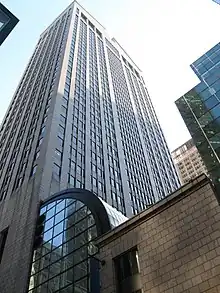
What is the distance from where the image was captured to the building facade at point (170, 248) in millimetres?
18016

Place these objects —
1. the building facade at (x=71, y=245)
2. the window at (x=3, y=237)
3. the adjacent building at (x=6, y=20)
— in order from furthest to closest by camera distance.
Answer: the window at (x=3, y=237) < the building facade at (x=71, y=245) < the adjacent building at (x=6, y=20)

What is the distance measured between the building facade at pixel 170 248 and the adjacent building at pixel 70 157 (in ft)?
7.92

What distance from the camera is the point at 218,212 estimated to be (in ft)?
63.2

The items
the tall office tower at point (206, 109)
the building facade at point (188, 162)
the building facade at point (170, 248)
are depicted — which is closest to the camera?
the building facade at point (170, 248)

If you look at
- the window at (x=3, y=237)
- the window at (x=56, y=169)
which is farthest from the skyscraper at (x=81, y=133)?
the window at (x=3, y=237)

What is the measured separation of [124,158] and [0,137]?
2782 cm

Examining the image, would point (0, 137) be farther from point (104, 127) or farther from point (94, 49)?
point (94, 49)

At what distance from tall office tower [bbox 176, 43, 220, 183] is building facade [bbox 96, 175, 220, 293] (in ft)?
8.61

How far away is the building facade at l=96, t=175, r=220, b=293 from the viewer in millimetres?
18016

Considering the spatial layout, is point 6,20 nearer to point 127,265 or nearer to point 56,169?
point 127,265

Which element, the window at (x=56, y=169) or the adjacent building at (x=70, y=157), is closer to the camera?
the adjacent building at (x=70, y=157)

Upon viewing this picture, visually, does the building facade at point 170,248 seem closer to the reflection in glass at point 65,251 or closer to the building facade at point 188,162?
the reflection in glass at point 65,251

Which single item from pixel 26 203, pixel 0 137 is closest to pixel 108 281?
pixel 26 203

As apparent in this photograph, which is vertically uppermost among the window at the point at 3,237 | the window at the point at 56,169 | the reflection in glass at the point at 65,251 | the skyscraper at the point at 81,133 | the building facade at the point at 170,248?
the skyscraper at the point at 81,133
